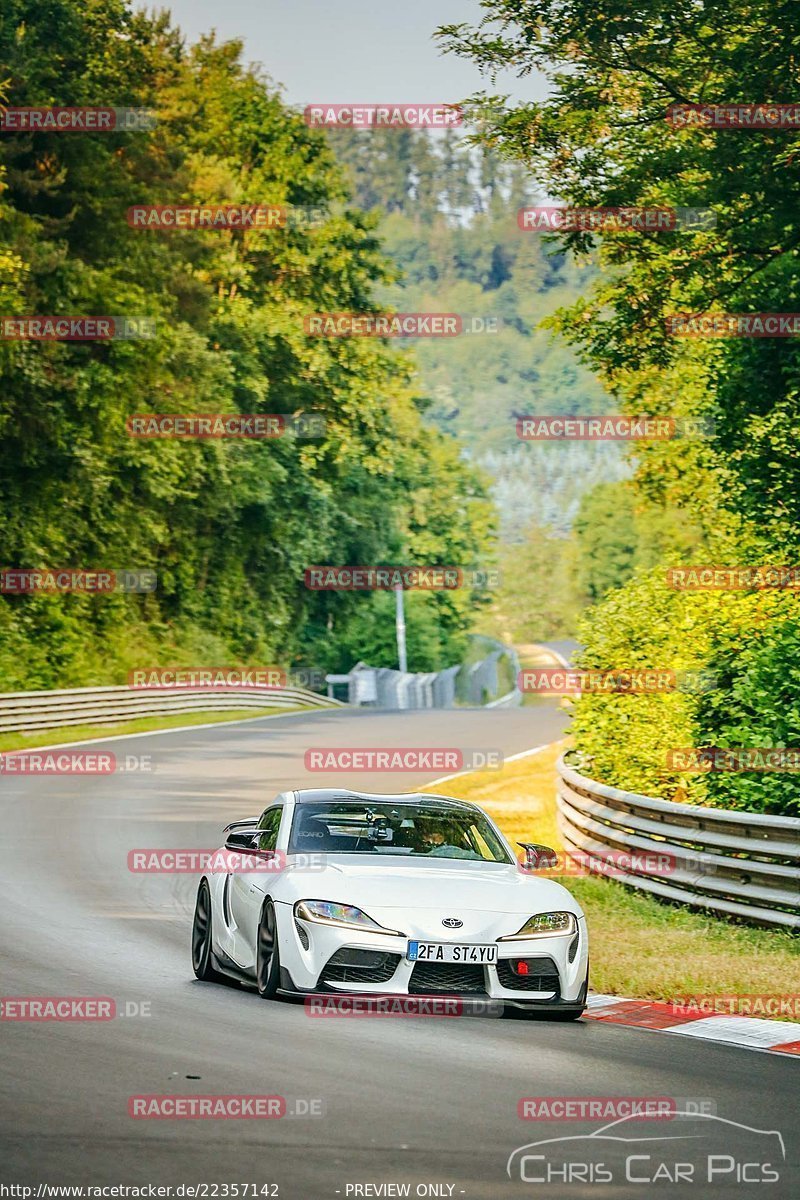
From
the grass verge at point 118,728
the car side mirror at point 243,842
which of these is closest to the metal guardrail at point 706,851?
the car side mirror at point 243,842

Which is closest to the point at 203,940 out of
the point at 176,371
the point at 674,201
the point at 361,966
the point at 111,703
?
the point at 361,966

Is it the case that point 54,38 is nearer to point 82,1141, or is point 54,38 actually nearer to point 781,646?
point 781,646

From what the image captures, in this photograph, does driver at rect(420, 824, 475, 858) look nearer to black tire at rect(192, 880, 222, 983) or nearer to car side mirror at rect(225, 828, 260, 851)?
car side mirror at rect(225, 828, 260, 851)

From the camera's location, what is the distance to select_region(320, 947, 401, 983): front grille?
10.4m

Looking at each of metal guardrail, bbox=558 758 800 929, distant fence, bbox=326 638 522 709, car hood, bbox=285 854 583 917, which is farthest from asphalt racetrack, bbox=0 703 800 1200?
distant fence, bbox=326 638 522 709

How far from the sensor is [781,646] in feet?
53.2

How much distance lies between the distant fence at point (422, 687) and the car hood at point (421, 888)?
57069mm

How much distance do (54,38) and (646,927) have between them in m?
41.6

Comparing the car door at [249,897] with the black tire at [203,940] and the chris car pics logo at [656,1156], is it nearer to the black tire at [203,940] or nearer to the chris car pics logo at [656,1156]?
the black tire at [203,940]

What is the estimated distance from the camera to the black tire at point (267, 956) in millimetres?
10812

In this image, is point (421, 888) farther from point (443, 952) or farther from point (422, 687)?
point (422, 687)

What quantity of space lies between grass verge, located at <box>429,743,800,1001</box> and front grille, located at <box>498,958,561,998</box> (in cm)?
150

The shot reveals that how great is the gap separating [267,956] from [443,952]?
120cm

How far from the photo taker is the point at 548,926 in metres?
10.8
